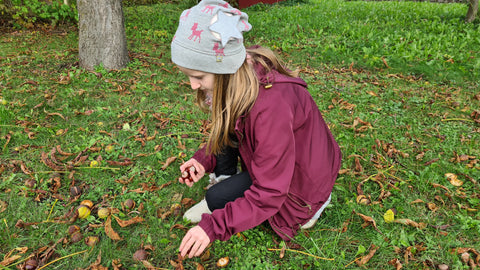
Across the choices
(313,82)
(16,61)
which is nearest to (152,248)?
(313,82)

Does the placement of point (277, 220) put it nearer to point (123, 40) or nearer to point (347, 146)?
point (347, 146)

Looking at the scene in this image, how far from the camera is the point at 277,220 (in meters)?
2.07

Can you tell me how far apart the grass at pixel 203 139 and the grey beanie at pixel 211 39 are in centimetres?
123

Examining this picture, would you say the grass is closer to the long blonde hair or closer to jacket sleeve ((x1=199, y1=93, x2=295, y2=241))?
jacket sleeve ((x1=199, y1=93, x2=295, y2=241))

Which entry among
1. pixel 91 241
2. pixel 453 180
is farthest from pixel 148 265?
pixel 453 180

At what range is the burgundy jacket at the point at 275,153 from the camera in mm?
1632

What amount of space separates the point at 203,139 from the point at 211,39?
6.25 ft

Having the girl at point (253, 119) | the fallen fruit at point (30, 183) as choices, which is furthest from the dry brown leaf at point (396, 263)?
the fallen fruit at point (30, 183)

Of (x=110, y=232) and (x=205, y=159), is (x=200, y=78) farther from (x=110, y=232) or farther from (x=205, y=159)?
(x=110, y=232)

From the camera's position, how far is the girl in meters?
1.53

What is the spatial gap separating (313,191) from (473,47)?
548 centimetres

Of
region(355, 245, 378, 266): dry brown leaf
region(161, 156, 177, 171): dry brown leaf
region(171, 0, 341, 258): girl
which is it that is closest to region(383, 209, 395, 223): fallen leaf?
region(355, 245, 378, 266): dry brown leaf

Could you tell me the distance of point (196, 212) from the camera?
2.30m

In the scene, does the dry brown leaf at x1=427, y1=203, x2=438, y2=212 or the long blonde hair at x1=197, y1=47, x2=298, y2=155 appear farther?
the dry brown leaf at x1=427, y1=203, x2=438, y2=212
